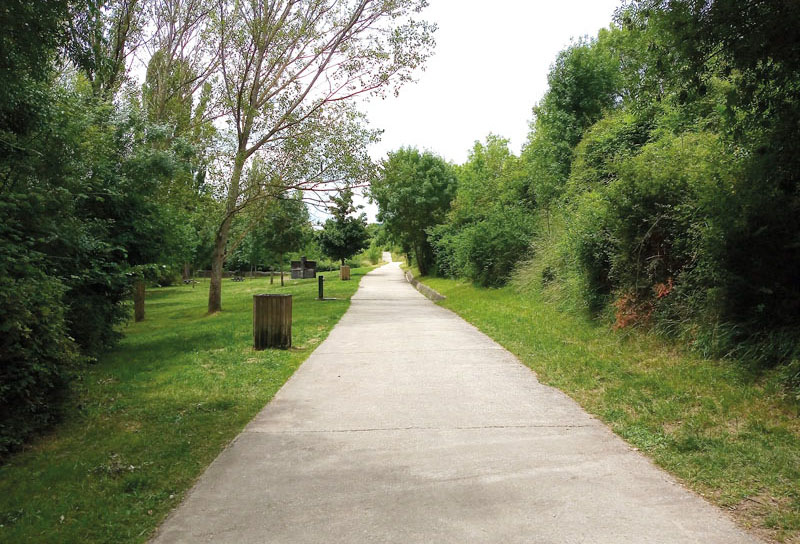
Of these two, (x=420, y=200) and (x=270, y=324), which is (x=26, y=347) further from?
(x=420, y=200)

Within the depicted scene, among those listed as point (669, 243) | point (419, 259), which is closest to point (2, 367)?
point (669, 243)

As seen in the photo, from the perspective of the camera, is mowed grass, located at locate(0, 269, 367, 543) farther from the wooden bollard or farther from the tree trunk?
the tree trunk

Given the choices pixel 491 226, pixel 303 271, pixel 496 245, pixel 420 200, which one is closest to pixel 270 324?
pixel 496 245

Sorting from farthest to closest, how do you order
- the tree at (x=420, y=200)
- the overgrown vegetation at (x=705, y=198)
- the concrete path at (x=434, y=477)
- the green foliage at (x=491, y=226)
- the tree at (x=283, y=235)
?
the tree at (x=420, y=200), the tree at (x=283, y=235), the green foliage at (x=491, y=226), the overgrown vegetation at (x=705, y=198), the concrete path at (x=434, y=477)

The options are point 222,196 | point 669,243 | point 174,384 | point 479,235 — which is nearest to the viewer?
point 174,384

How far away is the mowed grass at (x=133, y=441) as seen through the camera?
340 centimetres

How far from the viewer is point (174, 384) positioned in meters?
7.42

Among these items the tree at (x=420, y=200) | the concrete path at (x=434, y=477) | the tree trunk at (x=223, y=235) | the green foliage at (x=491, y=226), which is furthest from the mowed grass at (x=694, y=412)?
the tree at (x=420, y=200)

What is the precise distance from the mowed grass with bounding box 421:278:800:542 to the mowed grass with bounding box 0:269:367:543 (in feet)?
11.7

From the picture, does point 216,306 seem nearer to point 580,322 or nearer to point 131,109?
point 131,109

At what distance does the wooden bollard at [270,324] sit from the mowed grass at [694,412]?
392 centimetres

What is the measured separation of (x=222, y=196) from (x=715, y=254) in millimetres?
16046

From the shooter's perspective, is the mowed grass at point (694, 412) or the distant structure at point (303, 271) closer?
the mowed grass at point (694, 412)

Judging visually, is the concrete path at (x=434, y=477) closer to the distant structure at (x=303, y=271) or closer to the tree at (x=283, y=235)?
the tree at (x=283, y=235)
